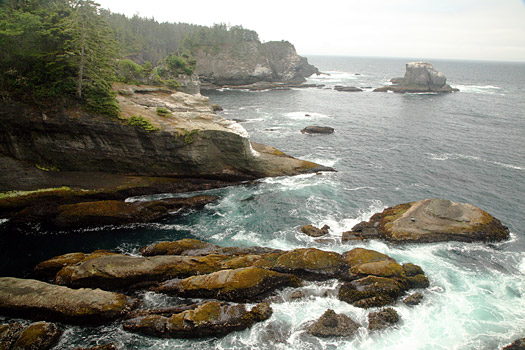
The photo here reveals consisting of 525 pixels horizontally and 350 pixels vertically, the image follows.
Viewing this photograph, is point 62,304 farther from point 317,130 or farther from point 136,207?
point 317,130

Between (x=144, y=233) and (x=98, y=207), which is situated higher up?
(x=98, y=207)

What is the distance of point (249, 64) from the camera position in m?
137

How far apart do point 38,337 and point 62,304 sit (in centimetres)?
232

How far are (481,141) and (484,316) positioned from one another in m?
52.2

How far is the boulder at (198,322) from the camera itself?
19.4m

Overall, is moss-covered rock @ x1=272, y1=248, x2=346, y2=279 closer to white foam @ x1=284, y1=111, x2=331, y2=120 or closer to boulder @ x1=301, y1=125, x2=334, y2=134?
boulder @ x1=301, y1=125, x2=334, y2=134

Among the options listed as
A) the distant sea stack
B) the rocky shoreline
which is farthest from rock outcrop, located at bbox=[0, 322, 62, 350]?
the distant sea stack

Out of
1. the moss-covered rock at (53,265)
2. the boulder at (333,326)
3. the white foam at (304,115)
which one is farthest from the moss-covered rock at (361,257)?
the white foam at (304,115)

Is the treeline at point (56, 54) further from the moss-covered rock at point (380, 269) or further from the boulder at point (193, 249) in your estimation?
the moss-covered rock at point (380, 269)

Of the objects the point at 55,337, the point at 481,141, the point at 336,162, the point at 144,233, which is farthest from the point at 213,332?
the point at 481,141

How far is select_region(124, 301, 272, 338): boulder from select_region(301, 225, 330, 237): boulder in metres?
11.9

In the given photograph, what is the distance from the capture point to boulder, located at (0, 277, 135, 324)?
20.1m

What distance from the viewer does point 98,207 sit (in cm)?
3291

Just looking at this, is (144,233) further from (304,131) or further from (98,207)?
(304,131)
